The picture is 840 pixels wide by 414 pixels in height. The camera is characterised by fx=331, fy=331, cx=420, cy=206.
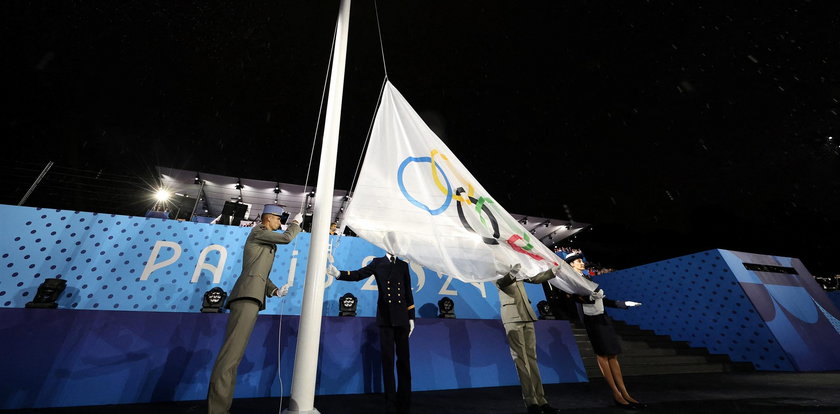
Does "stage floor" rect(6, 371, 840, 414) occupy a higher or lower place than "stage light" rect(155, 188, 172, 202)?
lower

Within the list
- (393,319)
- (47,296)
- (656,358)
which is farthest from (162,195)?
(656,358)

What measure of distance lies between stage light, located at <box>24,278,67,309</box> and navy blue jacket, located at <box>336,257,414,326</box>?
11.7 feet

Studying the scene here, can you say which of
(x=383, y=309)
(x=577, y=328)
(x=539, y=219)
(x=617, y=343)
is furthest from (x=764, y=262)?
(x=383, y=309)

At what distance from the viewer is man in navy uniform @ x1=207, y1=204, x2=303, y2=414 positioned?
2807 millimetres

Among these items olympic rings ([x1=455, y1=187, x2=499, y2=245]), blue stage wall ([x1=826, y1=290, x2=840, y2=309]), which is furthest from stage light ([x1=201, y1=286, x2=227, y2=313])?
blue stage wall ([x1=826, y1=290, x2=840, y2=309])

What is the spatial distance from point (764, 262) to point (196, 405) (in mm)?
13802

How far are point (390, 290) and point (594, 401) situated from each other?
3263 mm

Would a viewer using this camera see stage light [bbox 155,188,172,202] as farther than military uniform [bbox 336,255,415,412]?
Yes

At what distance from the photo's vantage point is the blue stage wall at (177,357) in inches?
144

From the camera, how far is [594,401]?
4598mm

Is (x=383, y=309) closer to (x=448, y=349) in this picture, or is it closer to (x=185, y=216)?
(x=448, y=349)

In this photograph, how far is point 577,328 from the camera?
9062 mm

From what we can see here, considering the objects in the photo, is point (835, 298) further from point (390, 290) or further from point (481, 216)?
point (390, 290)

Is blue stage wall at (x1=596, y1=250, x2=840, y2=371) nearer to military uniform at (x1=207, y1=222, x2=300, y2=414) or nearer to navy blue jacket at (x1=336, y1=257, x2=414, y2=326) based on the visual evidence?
navy blue jacket at (x1=336, y1=257, x2=414, y2=326)
